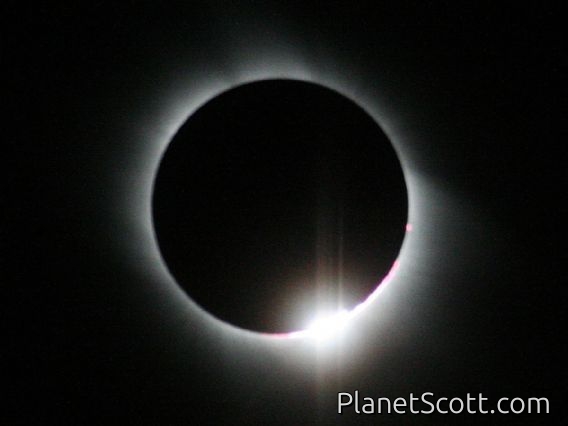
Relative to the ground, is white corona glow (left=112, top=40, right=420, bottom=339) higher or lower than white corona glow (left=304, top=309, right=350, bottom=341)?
higher

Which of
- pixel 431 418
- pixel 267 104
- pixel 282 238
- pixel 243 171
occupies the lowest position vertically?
pixel 431 418

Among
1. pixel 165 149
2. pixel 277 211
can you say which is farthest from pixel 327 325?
pixel 165 149

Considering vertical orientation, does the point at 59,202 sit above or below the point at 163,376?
above

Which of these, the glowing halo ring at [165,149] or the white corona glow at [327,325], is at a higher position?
the glowing halo ring at [165,149]

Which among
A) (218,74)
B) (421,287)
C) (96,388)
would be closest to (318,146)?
(218,74)

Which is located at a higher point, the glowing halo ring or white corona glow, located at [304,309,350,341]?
the glowing halo ring

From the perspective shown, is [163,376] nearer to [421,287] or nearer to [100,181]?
[100,181]

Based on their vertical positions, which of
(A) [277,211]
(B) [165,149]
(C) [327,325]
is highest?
(B) [165,149]

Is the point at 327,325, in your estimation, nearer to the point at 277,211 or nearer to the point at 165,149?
the point at 277,211
